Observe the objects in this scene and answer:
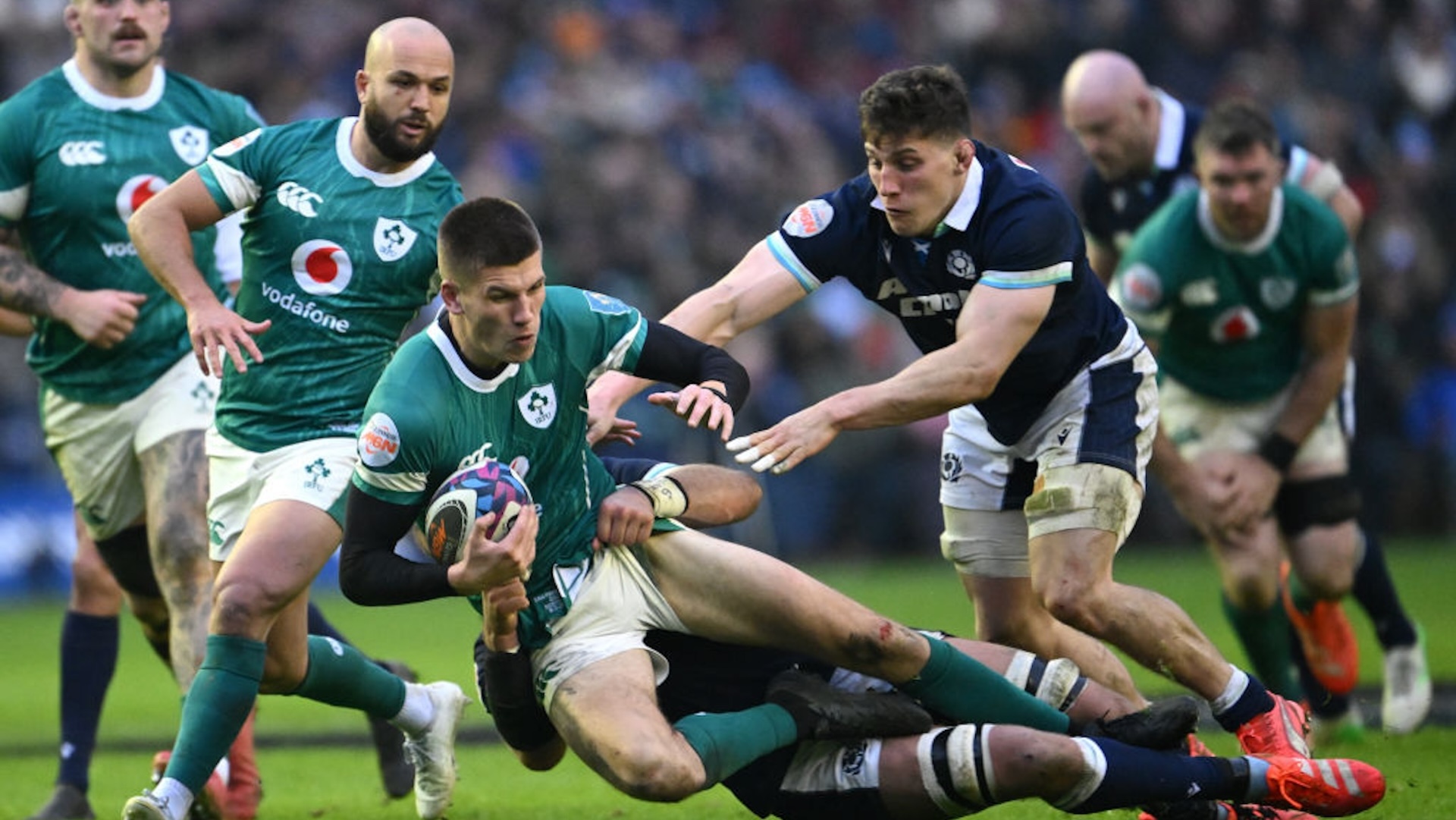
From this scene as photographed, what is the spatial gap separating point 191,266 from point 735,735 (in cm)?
246

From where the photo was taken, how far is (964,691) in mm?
5816

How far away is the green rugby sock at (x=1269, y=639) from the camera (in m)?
8.20

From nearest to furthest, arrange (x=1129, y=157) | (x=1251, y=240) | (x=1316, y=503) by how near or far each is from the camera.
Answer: (x=1251, y=240)
(x=1316, y=503)
(x=1129, y=157)

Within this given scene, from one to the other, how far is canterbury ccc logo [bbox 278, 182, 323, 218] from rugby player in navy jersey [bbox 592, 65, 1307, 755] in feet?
4.06

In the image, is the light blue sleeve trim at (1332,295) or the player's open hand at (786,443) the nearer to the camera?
the player's open hand at (786,443)

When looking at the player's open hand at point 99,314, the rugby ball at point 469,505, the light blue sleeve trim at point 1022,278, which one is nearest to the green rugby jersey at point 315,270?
the player's open hand at point 99,314

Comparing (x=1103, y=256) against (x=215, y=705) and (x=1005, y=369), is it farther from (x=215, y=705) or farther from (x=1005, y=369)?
(x=215, y=705)

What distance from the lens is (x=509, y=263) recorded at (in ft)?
18.1

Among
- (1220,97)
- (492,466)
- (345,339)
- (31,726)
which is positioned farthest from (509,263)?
(1220,97)

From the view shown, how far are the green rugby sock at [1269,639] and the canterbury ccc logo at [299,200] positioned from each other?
163 inches

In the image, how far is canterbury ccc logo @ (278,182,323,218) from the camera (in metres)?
6.65

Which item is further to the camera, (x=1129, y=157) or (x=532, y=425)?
(x=1129, y=157)

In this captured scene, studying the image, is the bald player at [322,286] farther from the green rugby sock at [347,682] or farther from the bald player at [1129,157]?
the bald player at [1129,157]

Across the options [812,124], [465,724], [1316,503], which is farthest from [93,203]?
[812,124]
